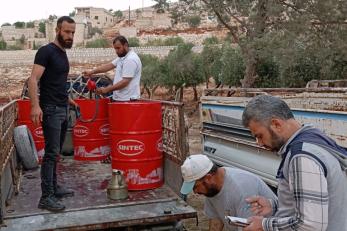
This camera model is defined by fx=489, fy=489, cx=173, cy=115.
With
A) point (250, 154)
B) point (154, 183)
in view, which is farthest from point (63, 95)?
point (250, 154)

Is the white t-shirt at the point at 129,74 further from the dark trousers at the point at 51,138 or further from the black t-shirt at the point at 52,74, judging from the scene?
the dark trousers at the point at 51,138

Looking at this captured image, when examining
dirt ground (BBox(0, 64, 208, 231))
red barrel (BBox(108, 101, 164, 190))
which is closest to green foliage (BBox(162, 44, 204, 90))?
dirt ground (BBox(0, 64, 208, 231))

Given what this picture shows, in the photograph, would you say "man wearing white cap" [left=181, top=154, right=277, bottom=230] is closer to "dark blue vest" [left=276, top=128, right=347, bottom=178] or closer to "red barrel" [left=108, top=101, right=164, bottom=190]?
"dark blue vest" [left=276, top=128, right=347, bottom=178]

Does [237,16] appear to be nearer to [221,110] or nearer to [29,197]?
[221,110]

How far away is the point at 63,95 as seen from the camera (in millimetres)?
4777

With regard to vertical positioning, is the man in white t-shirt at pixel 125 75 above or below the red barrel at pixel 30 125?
above

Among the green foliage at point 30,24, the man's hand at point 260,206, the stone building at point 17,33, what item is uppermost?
the green foliage at point 30,24

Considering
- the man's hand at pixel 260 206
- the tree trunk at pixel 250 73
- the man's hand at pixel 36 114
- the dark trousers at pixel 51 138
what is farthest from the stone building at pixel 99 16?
the man's hand at pixel 260 206

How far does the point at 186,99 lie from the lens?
29375 millimetres

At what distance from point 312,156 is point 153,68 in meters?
27.1

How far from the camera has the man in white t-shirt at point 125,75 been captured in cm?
586

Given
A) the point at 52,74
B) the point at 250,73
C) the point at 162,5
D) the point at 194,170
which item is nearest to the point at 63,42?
the point at 52,74

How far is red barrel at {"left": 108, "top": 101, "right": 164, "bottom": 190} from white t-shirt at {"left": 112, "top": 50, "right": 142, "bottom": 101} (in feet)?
3.36

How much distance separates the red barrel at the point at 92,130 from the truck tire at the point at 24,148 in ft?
1.87
